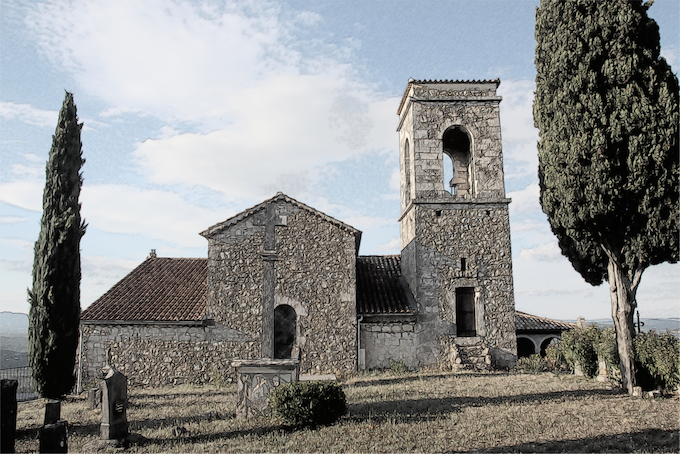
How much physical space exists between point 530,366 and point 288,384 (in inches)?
437

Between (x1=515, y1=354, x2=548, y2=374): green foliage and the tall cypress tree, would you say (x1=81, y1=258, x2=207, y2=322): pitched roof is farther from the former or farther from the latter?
(x1=515, y1=354, x2=548, y2=374): green foliage

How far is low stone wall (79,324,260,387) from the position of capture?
16281 millimetres

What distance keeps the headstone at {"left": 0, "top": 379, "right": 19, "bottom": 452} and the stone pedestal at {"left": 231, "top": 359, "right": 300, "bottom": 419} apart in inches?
149

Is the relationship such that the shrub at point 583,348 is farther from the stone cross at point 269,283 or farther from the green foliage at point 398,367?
the stone cross at point 269,283

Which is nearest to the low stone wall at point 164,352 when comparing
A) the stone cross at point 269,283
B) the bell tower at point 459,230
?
the stone cross at point 269,283

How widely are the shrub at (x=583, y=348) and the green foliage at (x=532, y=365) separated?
4.11 feet

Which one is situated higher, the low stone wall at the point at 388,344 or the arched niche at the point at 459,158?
the arched niche at the point at 459,158

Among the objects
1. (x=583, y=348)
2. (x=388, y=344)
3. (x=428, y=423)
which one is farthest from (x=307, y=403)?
(x=583, y=348)

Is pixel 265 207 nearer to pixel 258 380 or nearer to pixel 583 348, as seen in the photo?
pixel 258 380

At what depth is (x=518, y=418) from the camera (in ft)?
30.7

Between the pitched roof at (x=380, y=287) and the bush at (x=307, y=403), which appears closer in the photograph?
the bush at (x=307, y=403)

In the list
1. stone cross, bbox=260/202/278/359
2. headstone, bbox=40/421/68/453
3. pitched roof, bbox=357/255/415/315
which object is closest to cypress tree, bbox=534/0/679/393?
pitched roof, bbox=357/255/415/315

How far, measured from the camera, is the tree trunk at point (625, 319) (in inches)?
478

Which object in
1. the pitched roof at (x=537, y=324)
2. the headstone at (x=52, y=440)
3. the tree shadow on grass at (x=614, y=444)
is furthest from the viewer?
the pitched roof at (x=537, y=324)
